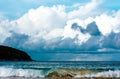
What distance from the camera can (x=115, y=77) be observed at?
53562mm

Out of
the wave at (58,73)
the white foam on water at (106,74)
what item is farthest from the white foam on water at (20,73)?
the white foam on water at (106,74)

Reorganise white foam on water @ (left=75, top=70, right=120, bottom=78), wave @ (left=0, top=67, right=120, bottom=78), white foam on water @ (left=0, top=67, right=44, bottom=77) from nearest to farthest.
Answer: white foam on water @ (left=75, top=70, right=120, bottom=78) → wave @ (left=0, top=67, right=120, bottom=78) → white foam on water @ (left=0, top=67, right=44, bottom=77)

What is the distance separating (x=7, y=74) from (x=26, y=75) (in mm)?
2832

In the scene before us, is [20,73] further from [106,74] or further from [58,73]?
[106,74]

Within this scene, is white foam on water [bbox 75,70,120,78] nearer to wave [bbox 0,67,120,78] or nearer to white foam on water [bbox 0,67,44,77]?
wave [bbox 0,67,120,78]

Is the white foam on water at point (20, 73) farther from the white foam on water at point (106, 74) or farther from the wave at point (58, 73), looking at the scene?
the white foam on water at point (106, 74)

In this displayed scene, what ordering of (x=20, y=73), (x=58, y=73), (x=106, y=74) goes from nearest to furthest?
(x=106, y=74) < (x=58, y=73) < (x=20, y=73)

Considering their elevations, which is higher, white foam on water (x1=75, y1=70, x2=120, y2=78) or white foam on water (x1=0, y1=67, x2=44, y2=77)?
white foam on water (x1=0, y1=67, x2=44, y2=77)

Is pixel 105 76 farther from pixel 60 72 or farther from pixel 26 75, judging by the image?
pixel 26 75

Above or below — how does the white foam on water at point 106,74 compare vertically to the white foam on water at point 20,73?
below

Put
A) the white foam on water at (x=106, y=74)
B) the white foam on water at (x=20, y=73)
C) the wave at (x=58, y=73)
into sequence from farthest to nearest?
the white foam on water at (x=20, y=73), the wave at (x=58, y=73), the white foam on water at (x=106, y=74)

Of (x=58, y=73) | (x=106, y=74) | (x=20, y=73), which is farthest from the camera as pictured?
(x=20, y=73)

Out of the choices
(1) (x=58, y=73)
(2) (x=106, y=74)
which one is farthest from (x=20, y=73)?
(2) (x=106, y=74)

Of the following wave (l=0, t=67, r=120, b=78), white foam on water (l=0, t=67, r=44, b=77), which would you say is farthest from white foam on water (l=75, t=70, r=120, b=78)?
white foam on water (l=0, t=67, r=44, b=77)
